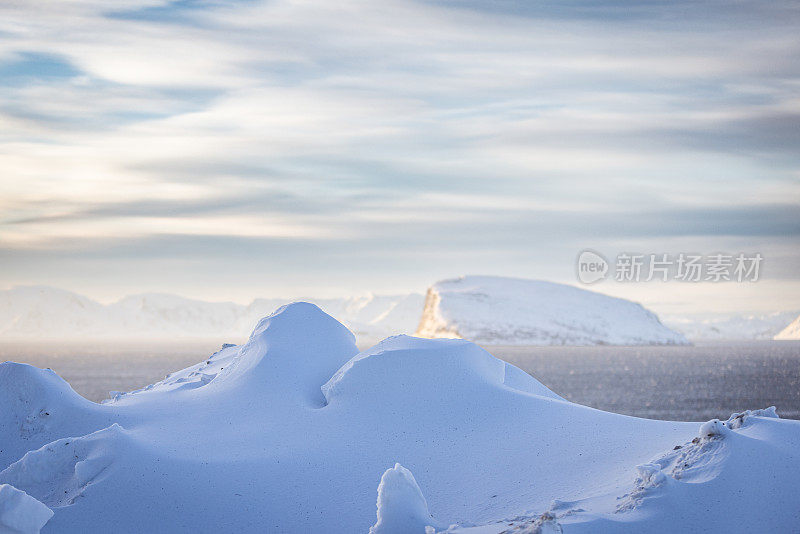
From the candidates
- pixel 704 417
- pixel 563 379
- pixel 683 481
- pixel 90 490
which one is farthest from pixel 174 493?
pixel 563 379

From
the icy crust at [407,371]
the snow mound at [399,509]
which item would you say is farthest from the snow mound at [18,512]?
the icy crust at [407,371]

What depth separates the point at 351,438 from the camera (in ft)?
59.0

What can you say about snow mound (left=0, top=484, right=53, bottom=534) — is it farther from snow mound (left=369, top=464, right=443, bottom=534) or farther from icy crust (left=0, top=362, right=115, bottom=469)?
icy crust (left=0, top=362, right=115, bottom=469)

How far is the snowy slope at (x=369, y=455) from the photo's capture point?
13125 mm

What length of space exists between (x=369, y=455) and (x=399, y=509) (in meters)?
5.00

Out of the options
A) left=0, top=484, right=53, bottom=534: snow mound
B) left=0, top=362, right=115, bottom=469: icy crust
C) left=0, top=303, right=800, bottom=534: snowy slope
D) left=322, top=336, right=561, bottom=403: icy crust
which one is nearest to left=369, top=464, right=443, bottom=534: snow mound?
left=0, top=303, right=800, bottom=534: snowy slope

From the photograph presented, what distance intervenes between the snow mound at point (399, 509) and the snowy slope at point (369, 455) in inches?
0.9

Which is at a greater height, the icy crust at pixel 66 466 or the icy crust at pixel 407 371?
the icy crust at pixel 407 371

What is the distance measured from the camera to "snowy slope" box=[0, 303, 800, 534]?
13.1 m

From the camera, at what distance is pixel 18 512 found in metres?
12.1

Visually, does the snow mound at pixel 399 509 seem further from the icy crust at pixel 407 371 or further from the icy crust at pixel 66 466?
the icy crust at pixel 66 466

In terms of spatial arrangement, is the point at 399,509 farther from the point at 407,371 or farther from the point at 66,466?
the point at 66,466

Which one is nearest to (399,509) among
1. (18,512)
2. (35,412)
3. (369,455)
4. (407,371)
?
(369,455)

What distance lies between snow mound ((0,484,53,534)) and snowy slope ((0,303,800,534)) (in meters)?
0.03
